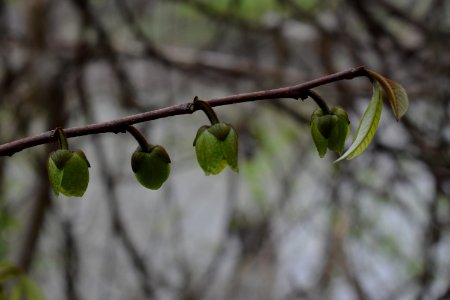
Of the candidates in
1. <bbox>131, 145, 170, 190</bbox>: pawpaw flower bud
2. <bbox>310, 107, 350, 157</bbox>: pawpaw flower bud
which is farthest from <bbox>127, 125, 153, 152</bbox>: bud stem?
<bbox>310, 107, 350, 157</bbox>: pawpaw flower bud

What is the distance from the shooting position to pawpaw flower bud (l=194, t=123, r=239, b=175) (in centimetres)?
55

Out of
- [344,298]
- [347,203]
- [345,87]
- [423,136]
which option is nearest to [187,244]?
[344,298]

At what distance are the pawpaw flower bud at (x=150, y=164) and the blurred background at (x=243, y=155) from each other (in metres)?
0.89

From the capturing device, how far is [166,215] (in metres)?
3.36

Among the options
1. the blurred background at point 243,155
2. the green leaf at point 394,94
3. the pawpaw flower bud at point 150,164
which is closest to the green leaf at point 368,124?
the green leaf at point 394,94

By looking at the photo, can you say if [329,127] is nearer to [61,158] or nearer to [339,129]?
[339,129]

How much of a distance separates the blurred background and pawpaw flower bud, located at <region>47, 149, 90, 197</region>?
0.93 meters

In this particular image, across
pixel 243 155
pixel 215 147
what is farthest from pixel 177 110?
pixel 243 155

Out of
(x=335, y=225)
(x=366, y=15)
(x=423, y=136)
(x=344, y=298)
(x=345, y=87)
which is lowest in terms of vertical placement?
(x=344, y=298)

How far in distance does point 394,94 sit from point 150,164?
21 centimetres

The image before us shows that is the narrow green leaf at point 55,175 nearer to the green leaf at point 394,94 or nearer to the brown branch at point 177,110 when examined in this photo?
the brown branch at point 177,110

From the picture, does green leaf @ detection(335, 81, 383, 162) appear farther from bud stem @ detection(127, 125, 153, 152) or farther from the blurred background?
the blurred background

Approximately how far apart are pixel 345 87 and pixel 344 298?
6.33 feet

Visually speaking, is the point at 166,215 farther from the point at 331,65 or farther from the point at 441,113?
the point at 441,113
